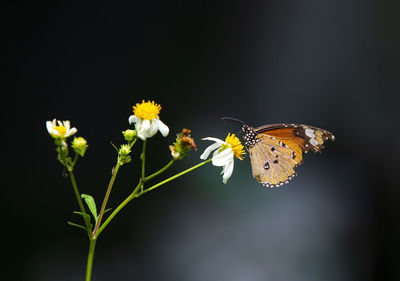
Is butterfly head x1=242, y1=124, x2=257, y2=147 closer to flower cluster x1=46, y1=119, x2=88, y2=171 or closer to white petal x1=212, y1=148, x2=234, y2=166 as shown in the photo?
white petal x1=212, y1=148, x2=234, y2=166

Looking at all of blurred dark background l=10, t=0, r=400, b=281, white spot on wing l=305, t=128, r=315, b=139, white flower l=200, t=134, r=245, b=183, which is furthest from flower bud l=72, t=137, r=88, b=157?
→ blurred dark background l=10, t=0, r=400, b=281

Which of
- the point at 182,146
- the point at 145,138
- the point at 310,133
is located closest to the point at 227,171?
the point at 182,146

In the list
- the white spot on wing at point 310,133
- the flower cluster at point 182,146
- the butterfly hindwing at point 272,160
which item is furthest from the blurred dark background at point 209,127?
the flower cluster at point 182,146

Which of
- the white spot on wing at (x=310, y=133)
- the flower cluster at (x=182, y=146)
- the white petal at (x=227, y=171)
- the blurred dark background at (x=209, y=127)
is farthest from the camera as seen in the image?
the blurred dark background at (x=209, y=127)

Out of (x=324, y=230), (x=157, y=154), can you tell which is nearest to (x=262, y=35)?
(x=157, y=154)

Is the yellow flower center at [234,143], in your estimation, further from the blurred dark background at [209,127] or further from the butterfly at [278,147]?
the blurred dark background at [209,127]

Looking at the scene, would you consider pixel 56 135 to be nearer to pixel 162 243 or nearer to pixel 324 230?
pixel 162 243

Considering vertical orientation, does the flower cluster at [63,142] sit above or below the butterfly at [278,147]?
below
